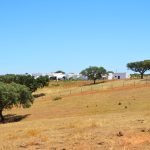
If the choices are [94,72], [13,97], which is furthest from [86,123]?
[94,72]

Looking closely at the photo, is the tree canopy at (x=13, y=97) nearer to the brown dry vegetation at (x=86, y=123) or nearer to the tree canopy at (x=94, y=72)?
the brown dry vegetation at (x=86, y=123)

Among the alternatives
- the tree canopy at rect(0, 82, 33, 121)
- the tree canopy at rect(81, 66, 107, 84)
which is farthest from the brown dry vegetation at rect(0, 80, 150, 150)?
the tree canopy at rect(81, 66, 107, 84)

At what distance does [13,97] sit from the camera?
72125 mm

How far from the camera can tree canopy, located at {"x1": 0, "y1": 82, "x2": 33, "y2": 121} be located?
7144 cm

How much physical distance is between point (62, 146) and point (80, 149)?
1336 mm

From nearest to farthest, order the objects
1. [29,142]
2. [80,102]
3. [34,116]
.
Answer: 1. [29,142]
2. [34,116]
3. [80,102]

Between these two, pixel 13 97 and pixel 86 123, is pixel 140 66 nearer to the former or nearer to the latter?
pixel 13 97

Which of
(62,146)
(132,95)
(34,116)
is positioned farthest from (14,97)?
(62,146)

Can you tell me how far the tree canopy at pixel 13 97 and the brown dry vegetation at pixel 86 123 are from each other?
7.15ft

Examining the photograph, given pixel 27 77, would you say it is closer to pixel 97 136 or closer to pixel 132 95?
pixel 132 95

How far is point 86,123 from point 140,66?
14120 cm

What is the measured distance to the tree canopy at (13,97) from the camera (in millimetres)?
71438

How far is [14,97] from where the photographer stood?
72250mm

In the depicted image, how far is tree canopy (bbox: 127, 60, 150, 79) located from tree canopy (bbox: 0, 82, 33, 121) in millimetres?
91596
